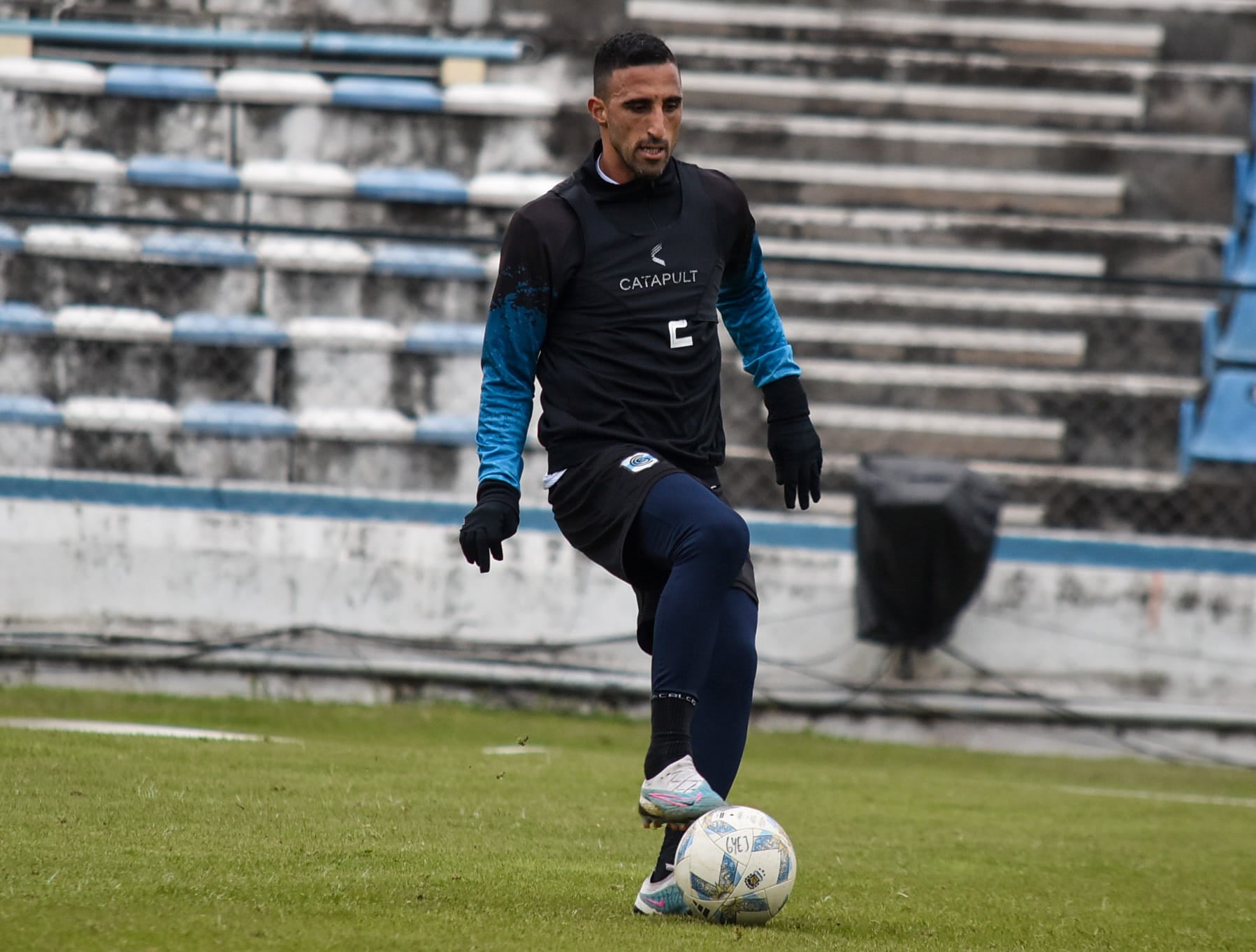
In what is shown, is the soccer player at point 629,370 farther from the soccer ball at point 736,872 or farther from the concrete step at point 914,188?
the concrete step at point 914,188

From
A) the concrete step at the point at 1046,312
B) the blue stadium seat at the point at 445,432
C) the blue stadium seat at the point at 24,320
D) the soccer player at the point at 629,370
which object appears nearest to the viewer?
the soccer player at the point at 629,370

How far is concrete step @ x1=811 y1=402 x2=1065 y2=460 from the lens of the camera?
32.6ft

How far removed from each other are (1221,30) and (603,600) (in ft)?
20.9

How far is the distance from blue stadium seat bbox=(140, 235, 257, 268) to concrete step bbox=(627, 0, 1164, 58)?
3389 millimetres

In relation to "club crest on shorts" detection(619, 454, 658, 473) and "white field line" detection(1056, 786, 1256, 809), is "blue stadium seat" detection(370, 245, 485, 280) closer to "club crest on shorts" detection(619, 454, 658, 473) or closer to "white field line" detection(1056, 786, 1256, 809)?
"white field line" detection(1056, 786, 1256, 809)

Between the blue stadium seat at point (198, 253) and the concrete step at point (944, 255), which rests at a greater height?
the concrete step at point (944, 255)

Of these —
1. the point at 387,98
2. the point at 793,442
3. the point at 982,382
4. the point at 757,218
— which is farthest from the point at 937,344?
the point at 793,442

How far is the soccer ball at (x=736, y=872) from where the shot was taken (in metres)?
3.23

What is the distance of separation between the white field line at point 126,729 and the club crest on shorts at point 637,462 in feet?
9.50

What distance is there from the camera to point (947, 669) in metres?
8.35

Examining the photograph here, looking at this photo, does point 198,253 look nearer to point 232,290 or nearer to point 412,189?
point 232,290

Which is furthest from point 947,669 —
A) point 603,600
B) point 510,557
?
point 510,557

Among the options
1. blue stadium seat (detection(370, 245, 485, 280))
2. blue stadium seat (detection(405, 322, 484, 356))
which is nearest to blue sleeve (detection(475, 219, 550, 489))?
blue stadium seat (detection(405, 322, 484, 356))

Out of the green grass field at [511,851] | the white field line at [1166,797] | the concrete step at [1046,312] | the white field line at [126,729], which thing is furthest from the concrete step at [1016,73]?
the white field line at [126,729]
